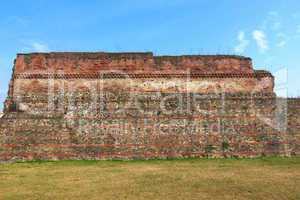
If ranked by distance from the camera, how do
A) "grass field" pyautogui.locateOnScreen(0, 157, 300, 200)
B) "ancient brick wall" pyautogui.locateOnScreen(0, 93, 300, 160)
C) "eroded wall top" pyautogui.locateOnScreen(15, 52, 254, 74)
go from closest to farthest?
1. "grass field" pyautogui.locateOnScreen(0, 157, 300, 200)
2. "ancient brick wall" pyautogui.locateOnScreen(0, 93, 300, 160)
3. "eroded wall top" pyautogui.locateOnScreen(15, 52, 254, 74)

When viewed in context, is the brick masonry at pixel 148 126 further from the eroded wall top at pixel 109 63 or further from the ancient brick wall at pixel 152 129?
the eroded wall top at pixel 109 63

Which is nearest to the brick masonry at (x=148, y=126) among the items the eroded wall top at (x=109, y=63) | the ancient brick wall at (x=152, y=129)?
the ancient brick wall at (x=152, y=129)

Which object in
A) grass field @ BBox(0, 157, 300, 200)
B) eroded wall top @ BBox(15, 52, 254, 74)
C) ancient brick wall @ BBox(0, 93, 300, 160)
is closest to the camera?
grass field @ BBox(0, 157, 300, 200)

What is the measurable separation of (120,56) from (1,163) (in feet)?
21.6

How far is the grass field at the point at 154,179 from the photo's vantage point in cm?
687

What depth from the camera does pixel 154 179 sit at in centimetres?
838

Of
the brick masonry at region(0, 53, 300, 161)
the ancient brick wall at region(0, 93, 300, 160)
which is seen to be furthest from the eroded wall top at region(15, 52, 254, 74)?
the ancient brick wall at region(0, 93, 300, 160)

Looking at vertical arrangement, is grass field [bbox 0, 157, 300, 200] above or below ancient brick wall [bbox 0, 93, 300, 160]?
below

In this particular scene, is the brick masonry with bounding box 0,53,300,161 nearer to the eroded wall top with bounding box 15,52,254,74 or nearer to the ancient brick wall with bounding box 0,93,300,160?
the ancient brick wall with bounding box 0,93,300,160

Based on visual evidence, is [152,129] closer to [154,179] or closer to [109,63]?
[154,179]

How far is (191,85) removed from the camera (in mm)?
16750

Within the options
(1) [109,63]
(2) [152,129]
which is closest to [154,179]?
(2) [152,129]

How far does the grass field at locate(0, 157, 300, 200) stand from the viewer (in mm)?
6871

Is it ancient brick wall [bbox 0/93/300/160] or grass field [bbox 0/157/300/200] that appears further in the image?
ancient brick wall [bbox 0/93/300/160]
